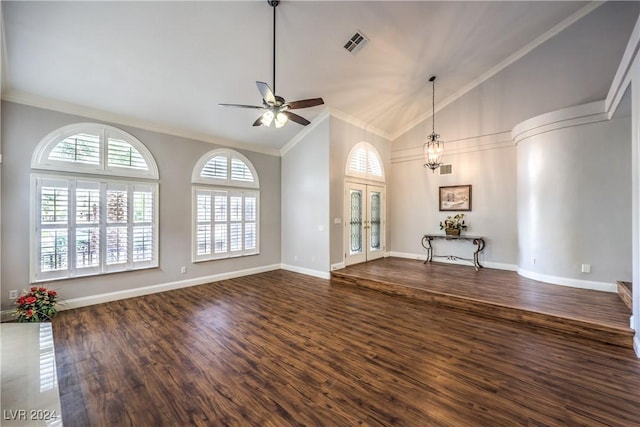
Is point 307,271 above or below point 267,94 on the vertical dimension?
below

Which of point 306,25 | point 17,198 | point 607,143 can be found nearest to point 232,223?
point 17,198

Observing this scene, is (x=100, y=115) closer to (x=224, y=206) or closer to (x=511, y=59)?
(x=224, y=206)

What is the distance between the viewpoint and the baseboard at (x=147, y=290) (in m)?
4.18

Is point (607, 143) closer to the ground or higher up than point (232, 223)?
higher up

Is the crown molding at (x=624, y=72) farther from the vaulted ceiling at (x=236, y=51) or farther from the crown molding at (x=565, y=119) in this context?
the vaulted ceiling at (x=236, y=51)

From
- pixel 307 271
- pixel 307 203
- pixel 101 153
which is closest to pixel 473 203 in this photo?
pixel 307 203

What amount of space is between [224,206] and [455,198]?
5.62 meters

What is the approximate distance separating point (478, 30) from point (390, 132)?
316 centimetres

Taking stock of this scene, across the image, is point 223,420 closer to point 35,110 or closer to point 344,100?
point 35,110

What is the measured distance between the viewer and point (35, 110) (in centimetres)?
389

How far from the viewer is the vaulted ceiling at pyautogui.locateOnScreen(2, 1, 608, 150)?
3188 mm

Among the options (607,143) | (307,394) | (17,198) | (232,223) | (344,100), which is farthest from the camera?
(232,223)

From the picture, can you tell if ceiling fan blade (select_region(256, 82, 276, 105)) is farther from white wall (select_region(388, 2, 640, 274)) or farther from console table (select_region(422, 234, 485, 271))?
console table (select_region(422, 234, 485, 271))

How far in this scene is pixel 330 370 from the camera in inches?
99.3
